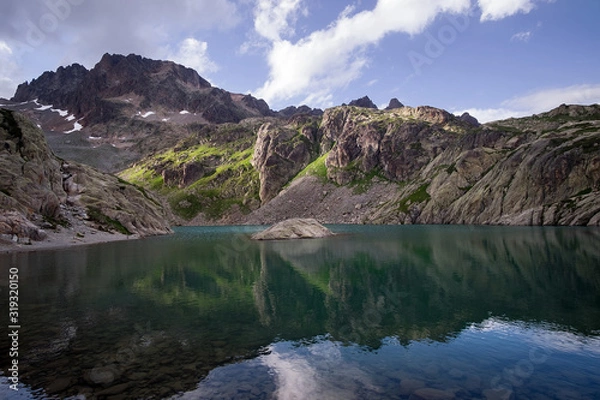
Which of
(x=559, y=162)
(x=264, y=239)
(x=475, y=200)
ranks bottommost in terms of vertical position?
(x=264, y=239)

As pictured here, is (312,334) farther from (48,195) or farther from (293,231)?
(48,195)

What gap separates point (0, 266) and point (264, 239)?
58.8 m

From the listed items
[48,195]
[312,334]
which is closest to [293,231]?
[48,195]

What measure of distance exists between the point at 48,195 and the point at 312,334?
275ft

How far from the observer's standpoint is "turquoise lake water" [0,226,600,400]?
13.3 meters

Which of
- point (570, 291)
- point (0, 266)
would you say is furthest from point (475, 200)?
point (0, 266)

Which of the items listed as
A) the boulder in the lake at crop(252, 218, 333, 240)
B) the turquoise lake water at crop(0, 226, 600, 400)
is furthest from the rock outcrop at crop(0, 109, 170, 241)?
the boulder in the lake at crop(252, 218, 333, 240)

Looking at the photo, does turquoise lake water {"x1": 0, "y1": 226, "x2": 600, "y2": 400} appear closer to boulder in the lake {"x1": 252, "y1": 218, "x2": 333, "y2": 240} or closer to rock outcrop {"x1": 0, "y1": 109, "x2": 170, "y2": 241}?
rock outcrop {"x1": 0, "y1": 109, "x2": 170, "y2": 241}

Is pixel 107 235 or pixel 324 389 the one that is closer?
pixel 324 389

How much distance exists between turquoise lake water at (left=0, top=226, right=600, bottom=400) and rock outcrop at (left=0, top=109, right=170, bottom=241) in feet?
121

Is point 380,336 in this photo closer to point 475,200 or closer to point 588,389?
point 588,389

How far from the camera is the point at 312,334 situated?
1997 centimetres

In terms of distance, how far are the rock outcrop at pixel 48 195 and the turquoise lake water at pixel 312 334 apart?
121ft

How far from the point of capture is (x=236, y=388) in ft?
43.1
